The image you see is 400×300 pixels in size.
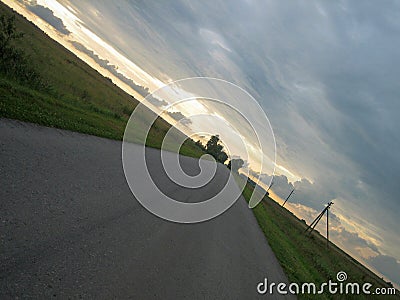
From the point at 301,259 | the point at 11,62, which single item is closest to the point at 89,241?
the point at 301,259

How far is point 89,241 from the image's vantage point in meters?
4.83

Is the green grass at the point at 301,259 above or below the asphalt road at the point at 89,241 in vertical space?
above

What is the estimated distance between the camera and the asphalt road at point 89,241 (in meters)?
3.68

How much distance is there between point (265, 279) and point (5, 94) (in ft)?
39.2

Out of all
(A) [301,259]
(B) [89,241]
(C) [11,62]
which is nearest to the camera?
(B) [89,241]

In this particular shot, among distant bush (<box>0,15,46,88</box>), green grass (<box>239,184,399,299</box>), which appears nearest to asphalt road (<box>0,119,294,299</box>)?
green grass (<box>239,184,399,299</box>)

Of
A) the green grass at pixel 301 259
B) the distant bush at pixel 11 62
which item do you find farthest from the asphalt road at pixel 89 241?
the distant bush at pixel 11 62

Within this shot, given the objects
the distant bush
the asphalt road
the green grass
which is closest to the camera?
the asphalt road

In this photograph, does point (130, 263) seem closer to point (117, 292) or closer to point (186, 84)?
point (117, 292)

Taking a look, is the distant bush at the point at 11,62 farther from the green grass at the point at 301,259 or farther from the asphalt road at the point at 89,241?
the green grass at the point at 301,259

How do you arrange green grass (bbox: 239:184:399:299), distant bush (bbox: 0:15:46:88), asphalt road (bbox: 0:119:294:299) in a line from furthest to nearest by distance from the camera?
distant bush (bbox: 0:15:46:88), green grass (bbox: 239:184:399:299), asphalt road (bbox: 0:119:294:299)

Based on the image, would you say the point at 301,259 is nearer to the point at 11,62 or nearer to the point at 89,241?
the point at 89,241

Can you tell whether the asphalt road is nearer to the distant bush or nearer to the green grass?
the green grass

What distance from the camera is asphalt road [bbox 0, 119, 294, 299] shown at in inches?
145
